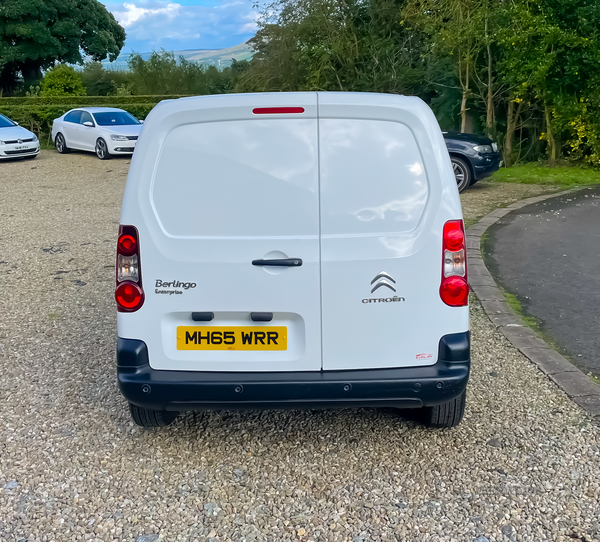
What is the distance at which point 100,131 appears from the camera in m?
20.2

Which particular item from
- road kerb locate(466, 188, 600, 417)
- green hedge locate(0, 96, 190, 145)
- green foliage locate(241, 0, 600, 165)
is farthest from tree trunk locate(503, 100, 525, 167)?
green hedge locate(0, 96, 190, 145)

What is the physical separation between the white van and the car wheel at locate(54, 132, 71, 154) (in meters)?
20.2

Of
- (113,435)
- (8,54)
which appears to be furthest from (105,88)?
(113,435)

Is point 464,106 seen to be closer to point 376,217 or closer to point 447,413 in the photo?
point 447,413

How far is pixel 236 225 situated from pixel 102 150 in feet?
60.1

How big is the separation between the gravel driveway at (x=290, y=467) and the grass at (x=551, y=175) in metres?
10.5

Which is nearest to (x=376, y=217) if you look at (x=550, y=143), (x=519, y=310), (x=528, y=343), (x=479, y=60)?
(x=528, y=343)

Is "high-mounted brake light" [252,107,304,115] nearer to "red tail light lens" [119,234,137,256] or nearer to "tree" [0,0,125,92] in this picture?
"red tail light lens" [119,234,137,256]

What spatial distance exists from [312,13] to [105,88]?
57.8ft

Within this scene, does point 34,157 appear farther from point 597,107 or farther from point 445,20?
point 597,107

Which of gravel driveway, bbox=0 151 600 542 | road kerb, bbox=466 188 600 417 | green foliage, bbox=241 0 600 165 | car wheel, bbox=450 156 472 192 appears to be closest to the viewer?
gravel driveway, bbox=0 151 600 542

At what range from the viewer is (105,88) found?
39.3 m


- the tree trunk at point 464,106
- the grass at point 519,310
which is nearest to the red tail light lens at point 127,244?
the grass at point 519,310

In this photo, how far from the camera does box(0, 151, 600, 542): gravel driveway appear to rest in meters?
3.12
